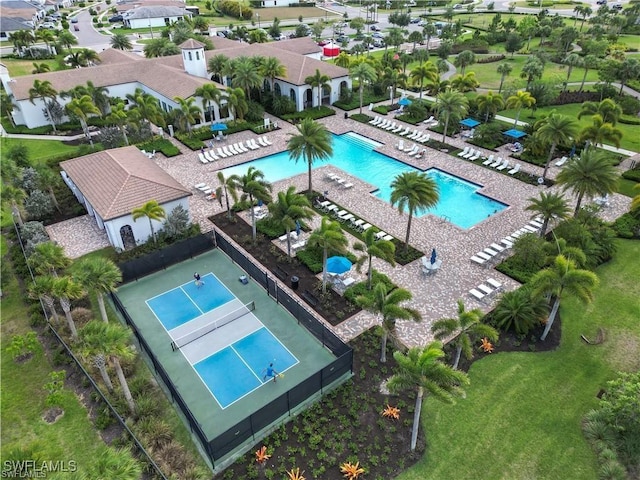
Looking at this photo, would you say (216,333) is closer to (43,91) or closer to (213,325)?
(213,325)

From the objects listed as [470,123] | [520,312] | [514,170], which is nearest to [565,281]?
[520,312]

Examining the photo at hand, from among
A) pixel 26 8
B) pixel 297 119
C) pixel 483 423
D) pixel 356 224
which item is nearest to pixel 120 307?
pixel 356 224

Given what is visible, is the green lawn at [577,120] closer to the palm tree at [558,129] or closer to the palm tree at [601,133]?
the palm tree at [601,133]

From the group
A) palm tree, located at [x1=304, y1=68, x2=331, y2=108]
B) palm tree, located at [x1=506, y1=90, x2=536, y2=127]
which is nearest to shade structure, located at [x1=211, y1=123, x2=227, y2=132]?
palm tree, located at [x1=304, y1=68, x2=331, y2=108]

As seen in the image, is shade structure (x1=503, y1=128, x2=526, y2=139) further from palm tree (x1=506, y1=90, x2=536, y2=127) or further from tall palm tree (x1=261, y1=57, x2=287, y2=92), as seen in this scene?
tall palm tree (x1=261, y1=57, x2=287, y2=92)

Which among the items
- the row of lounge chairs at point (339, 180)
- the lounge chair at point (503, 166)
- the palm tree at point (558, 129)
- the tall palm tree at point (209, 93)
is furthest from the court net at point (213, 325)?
the tall palm tree at point (209, 93)

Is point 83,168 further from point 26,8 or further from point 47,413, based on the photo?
point 26,8
